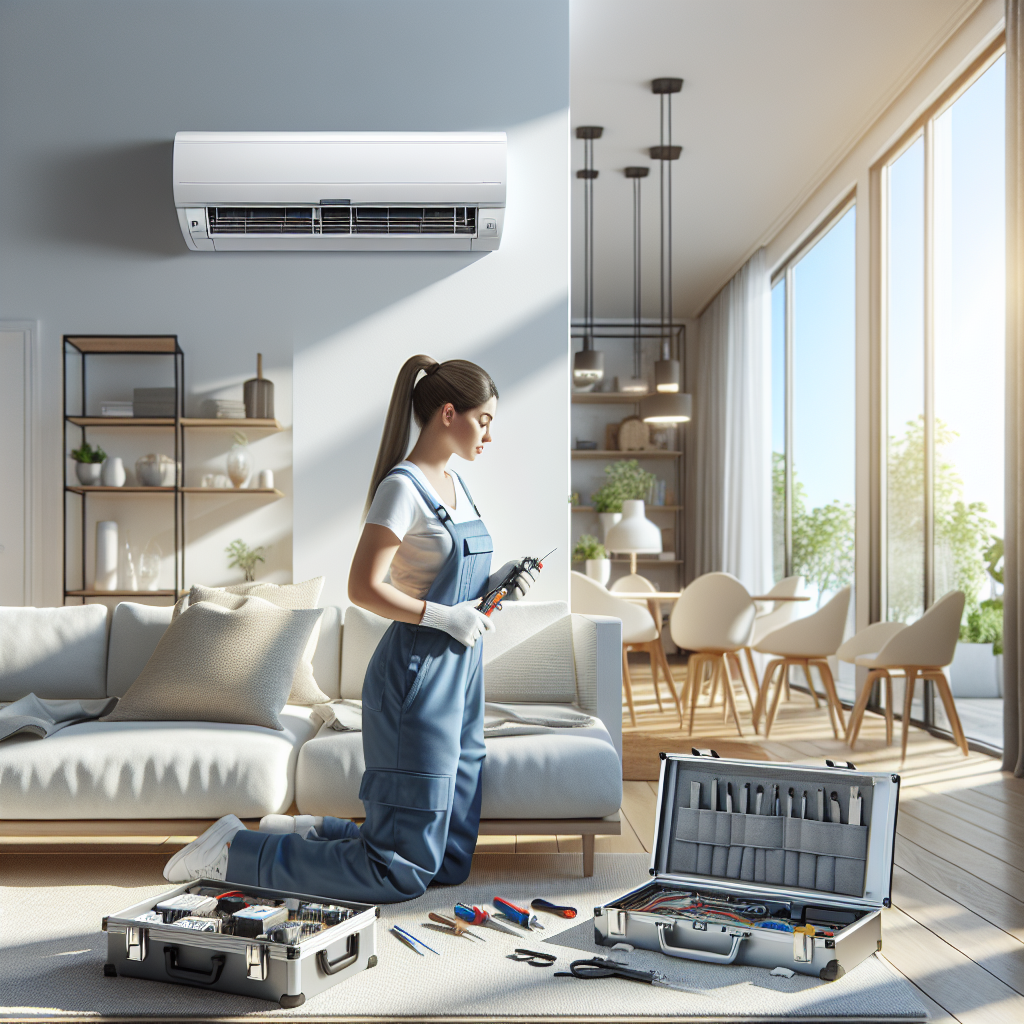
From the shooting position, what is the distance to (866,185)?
588 centimetres

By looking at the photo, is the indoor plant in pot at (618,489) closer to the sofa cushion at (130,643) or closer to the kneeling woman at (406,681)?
the sofa cushion at (130,643)

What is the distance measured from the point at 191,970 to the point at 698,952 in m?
1.04

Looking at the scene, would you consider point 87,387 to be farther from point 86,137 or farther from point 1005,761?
point 1005,761

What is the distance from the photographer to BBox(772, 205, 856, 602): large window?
6434 mm

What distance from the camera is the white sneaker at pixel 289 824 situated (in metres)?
2.47

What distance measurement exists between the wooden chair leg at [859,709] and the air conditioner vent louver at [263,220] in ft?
10.3

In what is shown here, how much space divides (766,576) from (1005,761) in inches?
143

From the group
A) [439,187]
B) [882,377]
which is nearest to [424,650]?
[439,187]

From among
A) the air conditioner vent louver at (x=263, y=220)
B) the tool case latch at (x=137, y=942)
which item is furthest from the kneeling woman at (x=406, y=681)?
the air conditioner vent louver at (x=263, y=220)

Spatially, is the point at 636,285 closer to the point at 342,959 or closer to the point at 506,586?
the point at 506,586

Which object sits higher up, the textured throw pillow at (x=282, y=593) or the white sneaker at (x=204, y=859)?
the textured throw pillow at (x=282, y=593)

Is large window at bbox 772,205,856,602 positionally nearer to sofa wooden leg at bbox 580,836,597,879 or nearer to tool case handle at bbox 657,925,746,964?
sofa wooden leg at bbox 580,836,597,879

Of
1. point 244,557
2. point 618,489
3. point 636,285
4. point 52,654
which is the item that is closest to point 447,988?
point 52,654

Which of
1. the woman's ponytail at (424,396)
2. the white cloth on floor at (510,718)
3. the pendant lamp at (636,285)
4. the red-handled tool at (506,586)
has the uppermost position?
the pendant lamp at (636,285)
